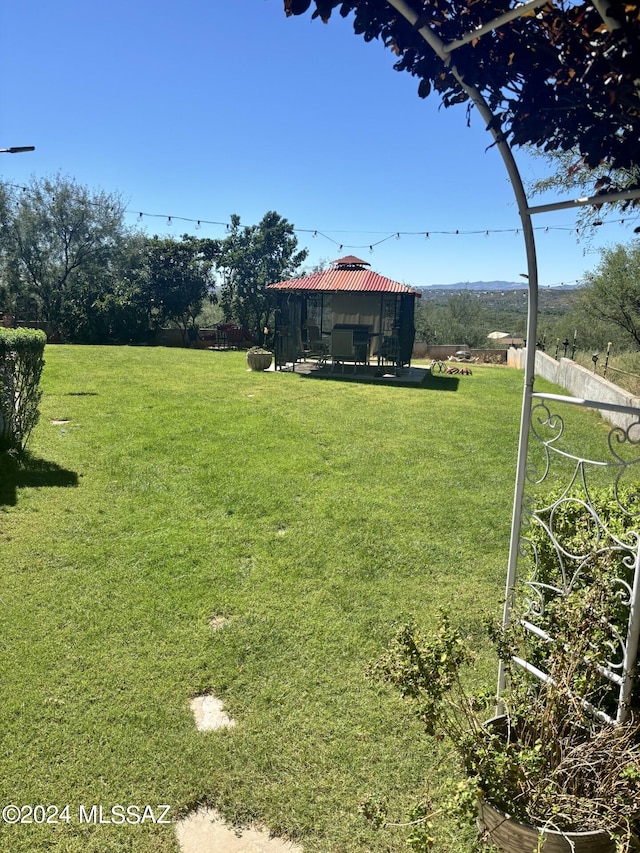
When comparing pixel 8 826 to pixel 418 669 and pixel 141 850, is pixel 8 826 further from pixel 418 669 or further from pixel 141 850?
pixel 418 669

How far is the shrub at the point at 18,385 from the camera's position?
18.7 ft

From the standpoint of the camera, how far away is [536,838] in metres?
1.60

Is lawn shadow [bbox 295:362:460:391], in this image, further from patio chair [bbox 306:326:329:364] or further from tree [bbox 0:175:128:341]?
tree [bbox 0:175:128:341]

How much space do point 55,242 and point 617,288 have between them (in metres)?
24.9

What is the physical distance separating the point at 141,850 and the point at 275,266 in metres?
28.8

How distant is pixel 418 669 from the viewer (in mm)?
1842

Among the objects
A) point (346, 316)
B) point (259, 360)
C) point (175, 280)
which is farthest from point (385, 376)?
point (175, 280)

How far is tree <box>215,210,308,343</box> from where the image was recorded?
27297mm

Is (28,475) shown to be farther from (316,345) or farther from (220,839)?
(316,345)

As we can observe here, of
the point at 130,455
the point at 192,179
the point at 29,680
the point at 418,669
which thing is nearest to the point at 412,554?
the point at 418,669

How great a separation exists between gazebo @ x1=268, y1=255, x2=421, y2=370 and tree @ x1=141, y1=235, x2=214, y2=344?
9781mm

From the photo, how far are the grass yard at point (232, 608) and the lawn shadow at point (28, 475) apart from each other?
0.11ft

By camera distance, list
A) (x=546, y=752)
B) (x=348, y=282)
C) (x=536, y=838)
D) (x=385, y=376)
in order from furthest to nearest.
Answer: (x=348, y=282) → (x=385, y=376) → (x=546, y=752) → (x=536, y=838)

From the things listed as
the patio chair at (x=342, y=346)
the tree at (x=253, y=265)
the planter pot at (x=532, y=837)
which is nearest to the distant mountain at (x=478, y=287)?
the patio chair at (x=342, y=346)
